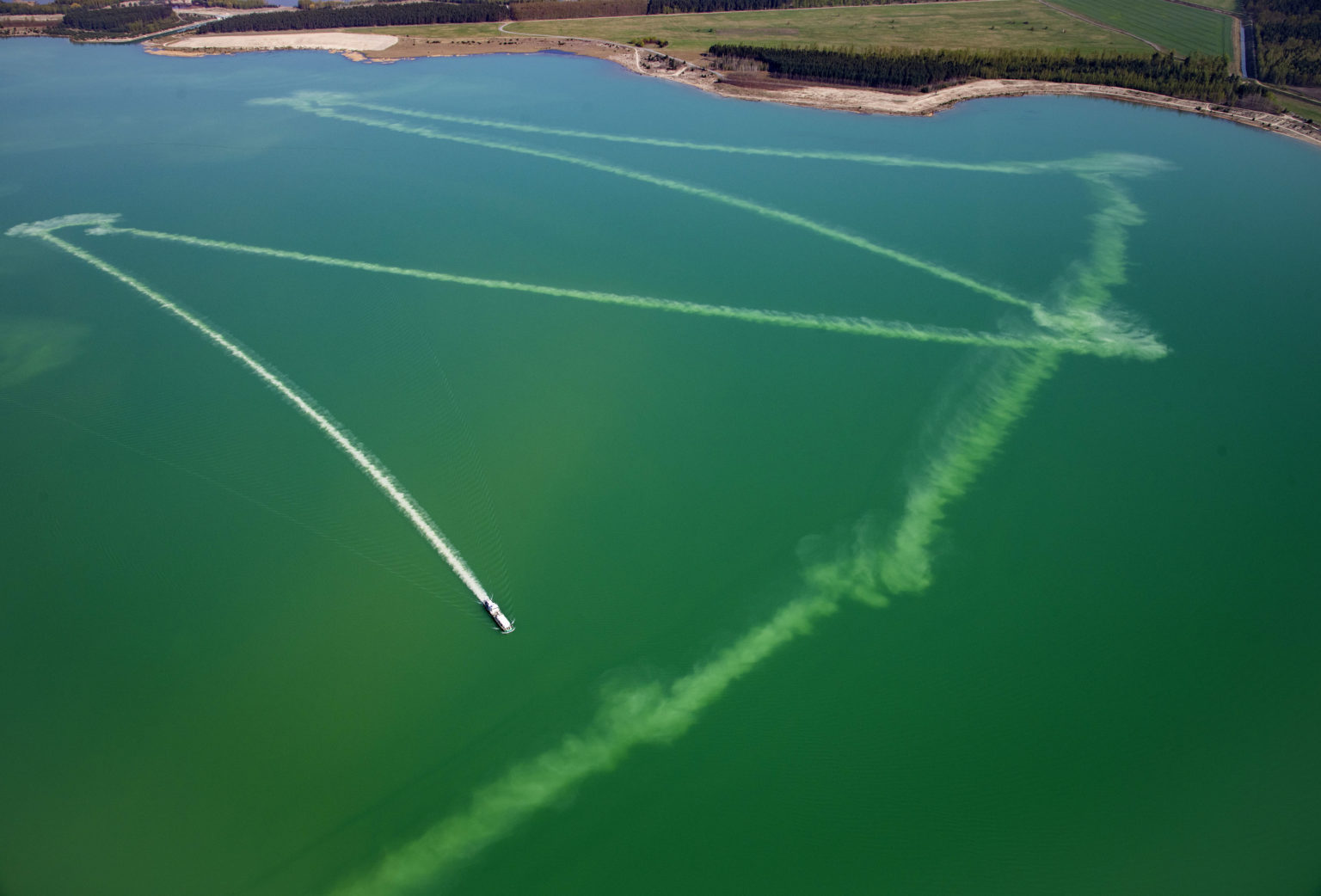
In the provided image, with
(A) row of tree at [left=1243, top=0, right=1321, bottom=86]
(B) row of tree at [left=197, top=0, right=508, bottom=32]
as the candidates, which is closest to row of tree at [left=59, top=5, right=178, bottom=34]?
(B) row of tree at [left=197, top=0, right=508, bottom=32]

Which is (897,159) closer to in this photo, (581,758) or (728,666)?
(728,666)

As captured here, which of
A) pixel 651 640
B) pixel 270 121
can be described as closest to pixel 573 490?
pixel 651 640

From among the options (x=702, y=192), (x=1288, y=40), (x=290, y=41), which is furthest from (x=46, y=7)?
(x=1288, y=40)

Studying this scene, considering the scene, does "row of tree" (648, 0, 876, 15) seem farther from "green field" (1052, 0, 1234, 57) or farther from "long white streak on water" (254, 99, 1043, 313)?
"long white streak on water" (254, 99, 1043, 313)

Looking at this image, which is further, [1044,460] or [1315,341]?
[1315,341]

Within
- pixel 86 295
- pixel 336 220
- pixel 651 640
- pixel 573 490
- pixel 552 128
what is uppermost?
pixel 552 128

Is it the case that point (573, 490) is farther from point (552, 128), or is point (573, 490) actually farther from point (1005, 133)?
point (1005, 133)
